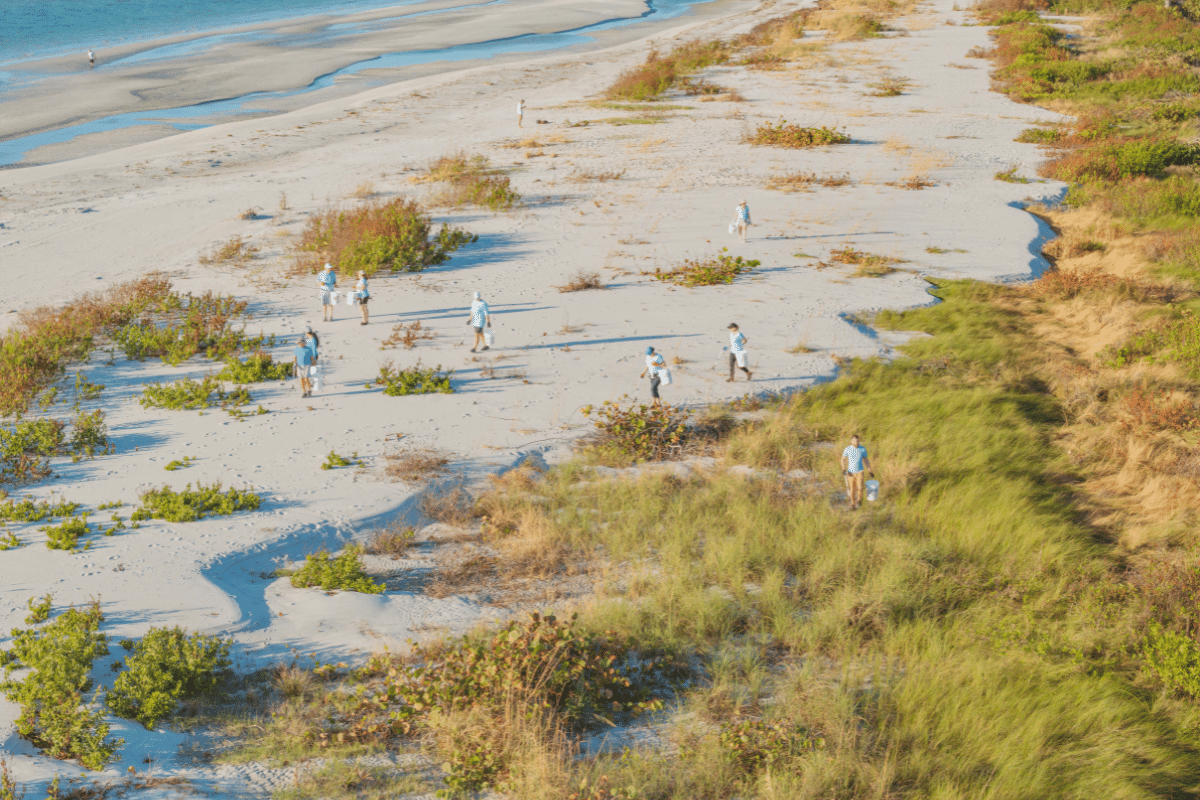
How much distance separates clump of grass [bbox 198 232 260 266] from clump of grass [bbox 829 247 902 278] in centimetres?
1555

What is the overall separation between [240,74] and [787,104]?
110ft

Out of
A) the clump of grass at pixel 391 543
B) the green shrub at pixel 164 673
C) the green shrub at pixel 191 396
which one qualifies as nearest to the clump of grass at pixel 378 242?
the green shrub at pixel 191 396

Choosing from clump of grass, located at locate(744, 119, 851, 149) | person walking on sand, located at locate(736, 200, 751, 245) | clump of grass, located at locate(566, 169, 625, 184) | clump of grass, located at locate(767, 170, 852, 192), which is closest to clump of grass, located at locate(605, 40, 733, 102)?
clump of grass, located at locate(744, 119, 851, 149)

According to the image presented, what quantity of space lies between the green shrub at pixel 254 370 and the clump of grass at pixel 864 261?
538 inches

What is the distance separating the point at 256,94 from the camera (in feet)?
155

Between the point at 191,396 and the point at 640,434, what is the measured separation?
7911 mm

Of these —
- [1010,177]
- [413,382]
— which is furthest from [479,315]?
[1010,177]

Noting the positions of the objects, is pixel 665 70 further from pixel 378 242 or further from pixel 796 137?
pixel 378 242

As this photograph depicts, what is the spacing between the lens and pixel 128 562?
10.5 m

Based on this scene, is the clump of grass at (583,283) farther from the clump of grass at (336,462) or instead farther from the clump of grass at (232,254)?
the clump of grass at (232,254)

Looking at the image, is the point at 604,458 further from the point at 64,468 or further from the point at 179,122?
the point at 179,122

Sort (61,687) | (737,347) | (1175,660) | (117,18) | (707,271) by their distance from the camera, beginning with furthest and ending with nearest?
(117,18)
(707,271)
(737,347)
(1175,660)
(61,687)

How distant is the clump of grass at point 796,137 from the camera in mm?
33562

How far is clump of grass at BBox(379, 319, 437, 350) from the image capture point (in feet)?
57.2
